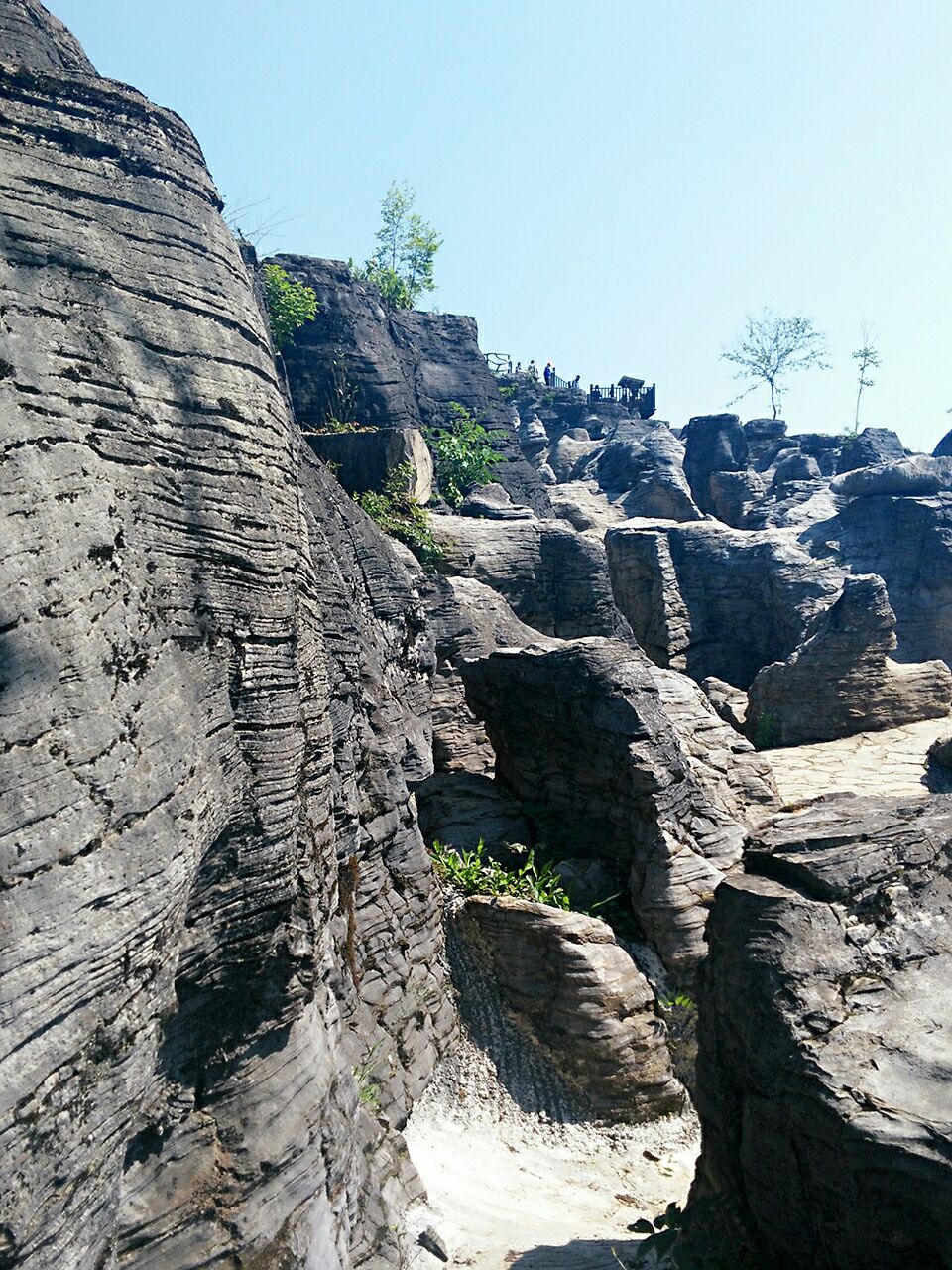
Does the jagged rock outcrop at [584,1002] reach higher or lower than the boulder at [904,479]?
lower

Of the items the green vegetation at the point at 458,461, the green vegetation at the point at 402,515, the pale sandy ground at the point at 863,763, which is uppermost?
the green vegetation at the point at 458,461

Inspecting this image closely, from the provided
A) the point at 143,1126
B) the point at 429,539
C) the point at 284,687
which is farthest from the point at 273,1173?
the point at 429,539

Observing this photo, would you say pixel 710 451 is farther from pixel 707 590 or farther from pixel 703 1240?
pixel 703 1240

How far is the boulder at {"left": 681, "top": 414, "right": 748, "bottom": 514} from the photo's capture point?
29516 mm

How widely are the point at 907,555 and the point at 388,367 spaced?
12.3 metres

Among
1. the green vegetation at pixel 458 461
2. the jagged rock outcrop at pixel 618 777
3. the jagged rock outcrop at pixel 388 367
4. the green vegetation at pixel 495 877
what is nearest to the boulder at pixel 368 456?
the green vegetation at pixel 458 461

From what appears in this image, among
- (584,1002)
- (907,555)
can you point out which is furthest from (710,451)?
(584,1002)

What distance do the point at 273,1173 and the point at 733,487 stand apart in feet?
89.8

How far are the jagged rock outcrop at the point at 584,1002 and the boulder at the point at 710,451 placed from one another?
76.5 ft

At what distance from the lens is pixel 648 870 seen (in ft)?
27.8

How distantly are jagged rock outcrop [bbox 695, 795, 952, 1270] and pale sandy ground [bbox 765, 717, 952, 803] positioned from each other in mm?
6289

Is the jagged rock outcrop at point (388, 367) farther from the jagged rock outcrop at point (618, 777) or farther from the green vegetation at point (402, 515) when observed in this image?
the jagged rock outcrop at point (618, 777)

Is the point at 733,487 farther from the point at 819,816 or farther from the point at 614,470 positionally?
the point at 819,816

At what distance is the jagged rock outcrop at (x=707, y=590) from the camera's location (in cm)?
1930
